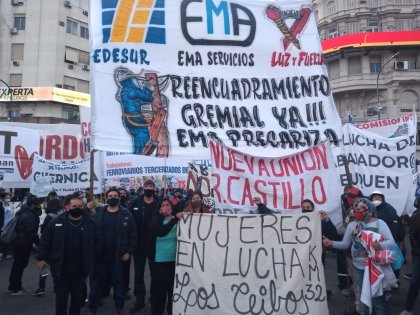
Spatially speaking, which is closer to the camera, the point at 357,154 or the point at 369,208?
the point at 369,208

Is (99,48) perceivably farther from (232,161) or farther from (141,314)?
(141,314)

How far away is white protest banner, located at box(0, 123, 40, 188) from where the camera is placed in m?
11.8

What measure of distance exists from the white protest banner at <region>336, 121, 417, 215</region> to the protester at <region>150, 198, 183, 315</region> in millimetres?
3592

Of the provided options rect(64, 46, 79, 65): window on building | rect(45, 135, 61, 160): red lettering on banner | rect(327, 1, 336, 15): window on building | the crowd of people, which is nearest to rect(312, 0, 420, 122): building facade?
rect(327, 1, 336, 15): window on building

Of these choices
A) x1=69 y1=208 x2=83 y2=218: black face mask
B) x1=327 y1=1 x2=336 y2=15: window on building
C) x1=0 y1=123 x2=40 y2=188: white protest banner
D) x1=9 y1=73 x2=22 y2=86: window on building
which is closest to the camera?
x1=69 y1=208 x2=83 y2=218: black face mask

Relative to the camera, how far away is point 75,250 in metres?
5.03

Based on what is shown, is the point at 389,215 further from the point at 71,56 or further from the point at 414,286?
the point at 71,56

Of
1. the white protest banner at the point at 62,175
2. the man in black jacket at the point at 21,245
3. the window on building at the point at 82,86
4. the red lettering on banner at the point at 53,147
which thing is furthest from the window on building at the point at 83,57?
the man in black jacket at the point at 21,245

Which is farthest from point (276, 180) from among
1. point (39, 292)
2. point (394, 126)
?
point (394, 126)

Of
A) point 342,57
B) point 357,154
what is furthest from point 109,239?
point 342,57

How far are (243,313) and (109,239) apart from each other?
200 centimetres

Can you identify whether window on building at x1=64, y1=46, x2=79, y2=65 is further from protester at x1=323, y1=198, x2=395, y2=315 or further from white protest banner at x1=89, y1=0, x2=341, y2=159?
protester at x1=323, y1=198, x2=395, y2=315

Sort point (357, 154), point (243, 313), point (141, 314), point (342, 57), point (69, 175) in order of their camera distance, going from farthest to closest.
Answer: point (342, 57) < point (69, 175) < point (357, 154) < point (141, 314) < point (243, 313)

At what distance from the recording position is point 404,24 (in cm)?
4056
